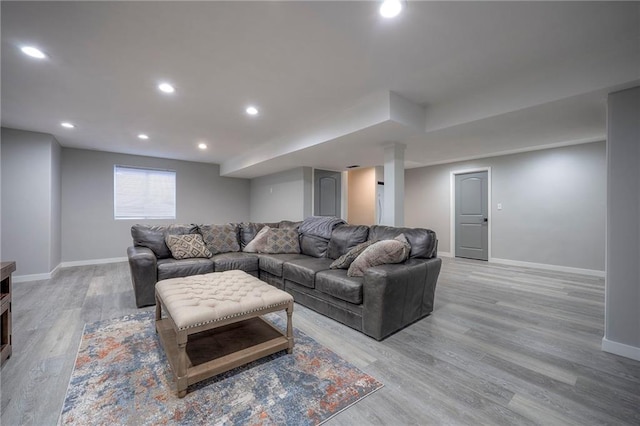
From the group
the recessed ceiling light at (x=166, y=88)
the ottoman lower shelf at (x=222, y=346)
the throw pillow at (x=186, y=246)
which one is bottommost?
the ottoman lower shelf at (x=222, y=346)

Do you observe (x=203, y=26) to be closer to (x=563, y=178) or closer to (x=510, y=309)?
(x=510, y=309)

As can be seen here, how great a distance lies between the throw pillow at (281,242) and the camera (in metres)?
3.93

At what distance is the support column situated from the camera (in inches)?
149

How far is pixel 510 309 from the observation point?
9.71 feet

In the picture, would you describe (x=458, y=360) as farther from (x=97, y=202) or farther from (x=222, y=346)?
(x=97, y=202)

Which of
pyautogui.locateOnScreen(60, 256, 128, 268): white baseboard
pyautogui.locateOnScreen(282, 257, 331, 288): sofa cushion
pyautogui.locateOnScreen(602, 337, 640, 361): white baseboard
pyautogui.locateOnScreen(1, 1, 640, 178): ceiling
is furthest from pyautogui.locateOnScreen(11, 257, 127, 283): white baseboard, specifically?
pyautogui.locateOnScreen(602, 337, 640, 361): white baseboard

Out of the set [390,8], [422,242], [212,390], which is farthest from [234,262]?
[390,8]

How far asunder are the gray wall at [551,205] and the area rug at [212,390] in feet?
16.2

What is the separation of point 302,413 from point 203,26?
2.47 metres

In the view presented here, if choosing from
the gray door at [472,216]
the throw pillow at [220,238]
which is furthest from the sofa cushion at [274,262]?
the gray door at [472,216]

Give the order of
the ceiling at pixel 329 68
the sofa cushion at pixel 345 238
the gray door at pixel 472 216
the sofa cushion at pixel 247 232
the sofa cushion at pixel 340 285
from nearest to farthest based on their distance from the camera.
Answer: the ceiling at pixel 329 68 < the sofa cushion at pixel 340 285 < the sofa cushion at pixel 345 238 < the sofa cushion at pixel 247 232 < the gray door at pixel 472 216

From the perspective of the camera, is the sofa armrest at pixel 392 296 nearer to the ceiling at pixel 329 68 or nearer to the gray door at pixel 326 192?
the ceiling at pixel 329 68

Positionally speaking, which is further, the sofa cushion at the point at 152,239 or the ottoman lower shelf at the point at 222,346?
the sofa cushion at the point at 152,239

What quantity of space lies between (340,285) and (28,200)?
4.97 metres
